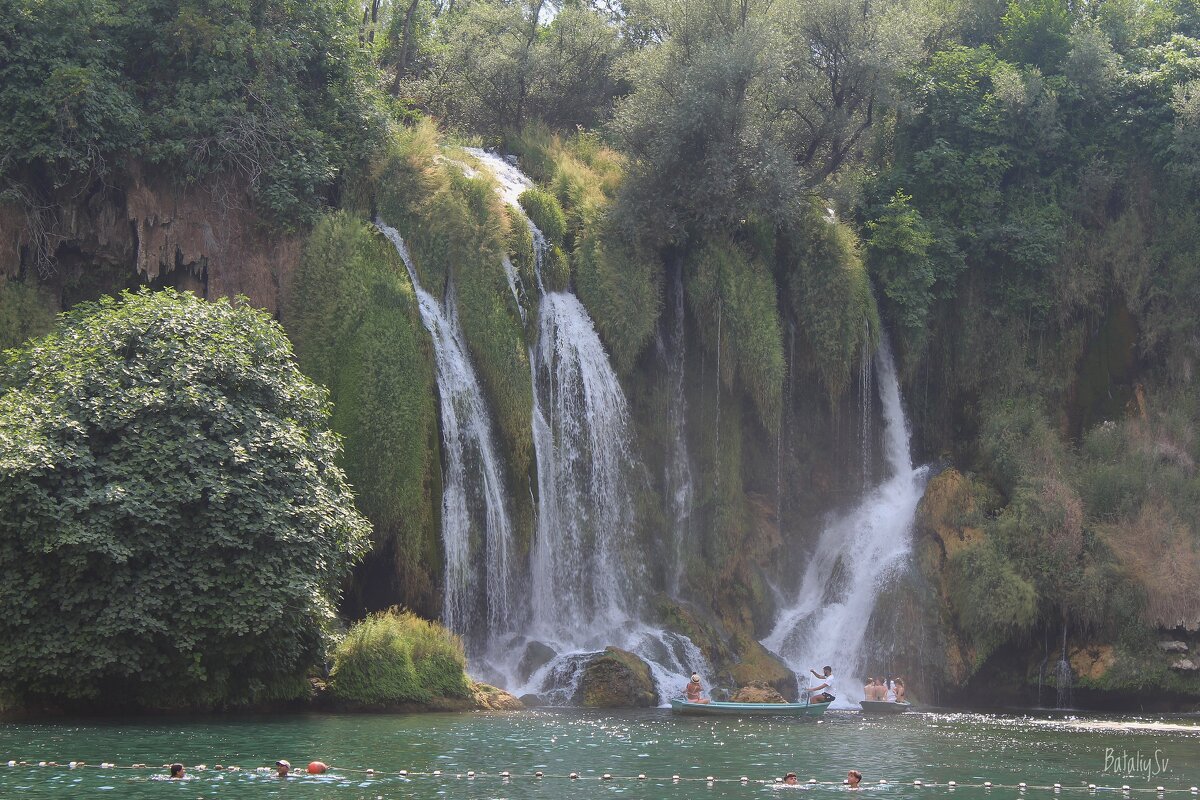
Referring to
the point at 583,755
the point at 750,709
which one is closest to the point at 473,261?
the point at 750,709

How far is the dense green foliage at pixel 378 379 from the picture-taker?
24.8 m

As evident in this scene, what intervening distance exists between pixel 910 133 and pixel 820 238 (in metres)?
5.49

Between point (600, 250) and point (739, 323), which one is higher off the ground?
point (600, 250)

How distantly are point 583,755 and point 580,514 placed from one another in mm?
10647

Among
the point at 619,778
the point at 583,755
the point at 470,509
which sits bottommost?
the point at 619,778

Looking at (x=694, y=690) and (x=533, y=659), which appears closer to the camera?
(x=694, y=690)

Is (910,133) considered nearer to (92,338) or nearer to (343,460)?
(343,460)

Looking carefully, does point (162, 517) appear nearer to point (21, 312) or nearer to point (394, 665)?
point (394, 665)

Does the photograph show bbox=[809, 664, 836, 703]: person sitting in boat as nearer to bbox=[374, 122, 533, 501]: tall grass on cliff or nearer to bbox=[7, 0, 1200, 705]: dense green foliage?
bbox=[7, 0, 1200, 705]: dense green foliage

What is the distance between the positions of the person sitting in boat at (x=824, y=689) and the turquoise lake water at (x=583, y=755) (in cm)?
219

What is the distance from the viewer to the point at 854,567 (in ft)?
99.3

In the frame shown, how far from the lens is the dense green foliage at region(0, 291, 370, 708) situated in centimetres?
1917

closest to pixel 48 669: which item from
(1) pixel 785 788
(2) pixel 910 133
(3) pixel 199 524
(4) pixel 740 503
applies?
(3) pixel 199 524

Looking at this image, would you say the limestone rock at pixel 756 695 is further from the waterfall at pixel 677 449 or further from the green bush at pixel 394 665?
the green bush at pixel 394 665
